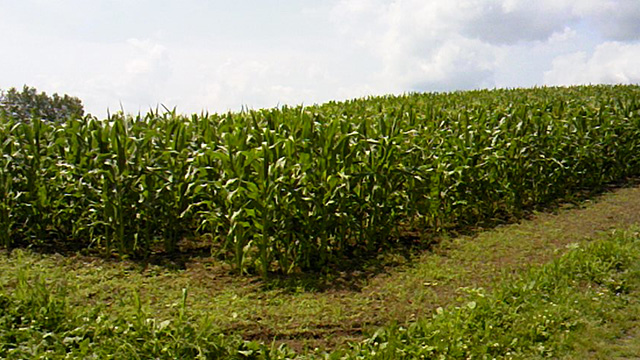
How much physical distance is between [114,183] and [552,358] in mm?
4606

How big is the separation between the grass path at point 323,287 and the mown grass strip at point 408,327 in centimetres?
19

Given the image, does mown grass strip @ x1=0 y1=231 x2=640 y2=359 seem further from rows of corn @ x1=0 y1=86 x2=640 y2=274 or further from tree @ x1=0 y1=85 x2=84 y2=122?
tree @ x1=0 y1=85 x2=84 y2=122

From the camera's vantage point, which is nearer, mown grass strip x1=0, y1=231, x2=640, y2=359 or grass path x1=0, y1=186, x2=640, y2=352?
mown grass strip x1=0, y1=231, x2=640, y2=359

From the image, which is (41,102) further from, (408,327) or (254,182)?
(408,327)

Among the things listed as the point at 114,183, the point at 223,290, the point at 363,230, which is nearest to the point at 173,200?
the point at 114,183

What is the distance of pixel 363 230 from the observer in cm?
679

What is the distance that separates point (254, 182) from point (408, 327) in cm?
207

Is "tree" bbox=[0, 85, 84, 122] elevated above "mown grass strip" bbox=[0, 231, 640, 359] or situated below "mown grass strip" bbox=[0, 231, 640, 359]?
above

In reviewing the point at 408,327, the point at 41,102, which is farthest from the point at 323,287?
the point at 41,102

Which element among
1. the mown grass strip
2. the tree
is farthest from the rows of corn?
the tree

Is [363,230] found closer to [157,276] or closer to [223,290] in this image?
[223,290]

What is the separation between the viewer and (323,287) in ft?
19.1

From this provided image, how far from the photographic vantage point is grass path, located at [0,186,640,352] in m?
5.01

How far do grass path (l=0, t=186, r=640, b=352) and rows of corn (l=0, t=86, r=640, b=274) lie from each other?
401 mm
